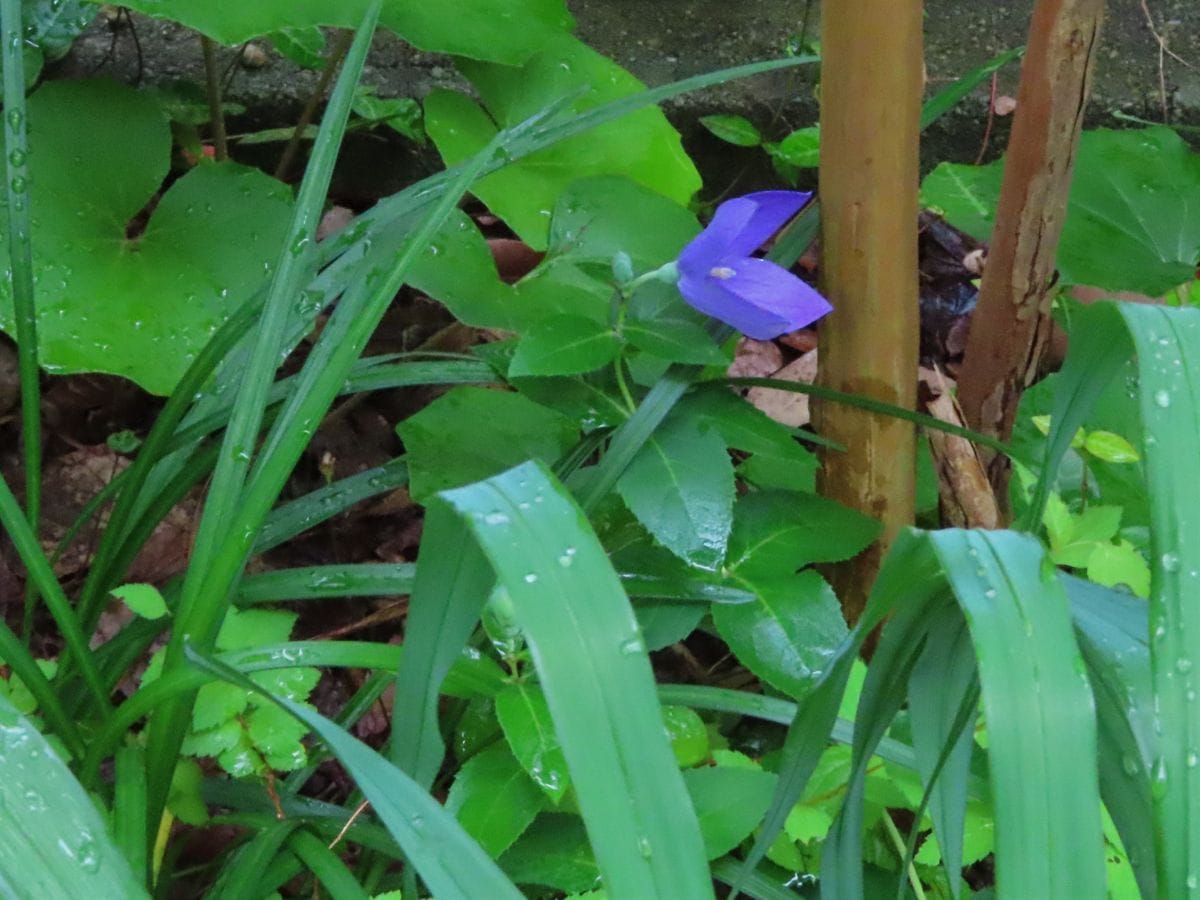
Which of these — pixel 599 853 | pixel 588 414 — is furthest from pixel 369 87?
pixel 599 853

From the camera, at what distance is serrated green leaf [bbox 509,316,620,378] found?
749 millimetres

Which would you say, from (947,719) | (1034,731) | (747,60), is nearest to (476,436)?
(947,719)

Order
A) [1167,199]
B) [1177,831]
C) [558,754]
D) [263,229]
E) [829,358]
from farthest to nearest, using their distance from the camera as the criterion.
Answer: [1167,199] → [263,229] → [829,358] → [558,754] → [1177,831]

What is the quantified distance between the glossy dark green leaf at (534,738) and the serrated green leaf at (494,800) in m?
0.02

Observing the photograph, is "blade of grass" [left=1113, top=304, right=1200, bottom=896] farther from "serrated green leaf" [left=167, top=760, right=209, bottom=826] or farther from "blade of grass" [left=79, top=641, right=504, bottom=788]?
"serrated green leaf" [left=167, top=760, right=209, bottom=826]

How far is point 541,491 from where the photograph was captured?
0.45 m

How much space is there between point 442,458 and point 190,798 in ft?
1.14

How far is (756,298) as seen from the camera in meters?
0.76

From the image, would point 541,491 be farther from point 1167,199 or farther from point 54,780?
point 1167,199

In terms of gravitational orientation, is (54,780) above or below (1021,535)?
below

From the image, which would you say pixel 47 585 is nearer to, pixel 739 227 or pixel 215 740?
pixel 215 740

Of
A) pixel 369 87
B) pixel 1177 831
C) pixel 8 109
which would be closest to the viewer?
pixel 1177 831

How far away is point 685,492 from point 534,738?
213mm

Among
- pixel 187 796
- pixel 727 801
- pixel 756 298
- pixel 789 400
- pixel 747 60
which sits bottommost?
pixel 187 796
